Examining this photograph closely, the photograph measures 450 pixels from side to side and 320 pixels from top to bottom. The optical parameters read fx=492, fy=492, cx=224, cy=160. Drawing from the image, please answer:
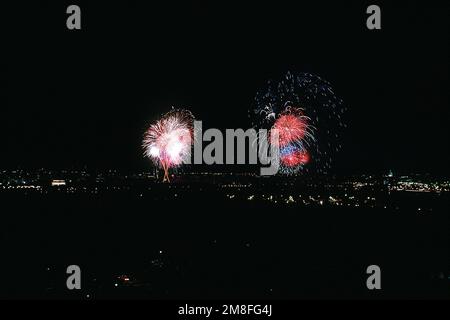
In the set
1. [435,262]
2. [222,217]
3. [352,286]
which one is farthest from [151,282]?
[222,217]

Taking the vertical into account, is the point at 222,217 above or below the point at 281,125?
below

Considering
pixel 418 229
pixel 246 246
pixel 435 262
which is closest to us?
pixel 435 262

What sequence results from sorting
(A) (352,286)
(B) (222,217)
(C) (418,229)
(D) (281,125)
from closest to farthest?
(A) (352,286), (C) (418,229), (B) (222,217), (D) (281,125)

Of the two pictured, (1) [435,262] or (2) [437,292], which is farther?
(1) [435,262]
